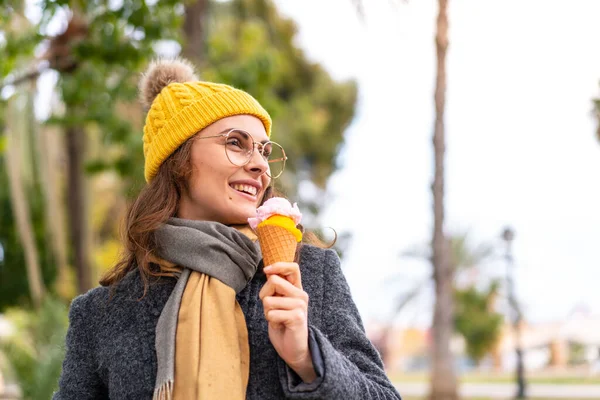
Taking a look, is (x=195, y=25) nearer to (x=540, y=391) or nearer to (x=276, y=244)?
(x=276, y=244)

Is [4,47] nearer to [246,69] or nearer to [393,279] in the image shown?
[246,69]

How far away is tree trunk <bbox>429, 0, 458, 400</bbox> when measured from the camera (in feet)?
38.8

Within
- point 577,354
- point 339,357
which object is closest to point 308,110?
point 577,354

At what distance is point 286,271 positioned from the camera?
1685mm

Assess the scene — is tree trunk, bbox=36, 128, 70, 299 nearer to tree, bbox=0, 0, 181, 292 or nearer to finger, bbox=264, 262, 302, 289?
tree, bbox=0, 0, 181, 292

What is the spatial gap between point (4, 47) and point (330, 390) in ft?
19.5

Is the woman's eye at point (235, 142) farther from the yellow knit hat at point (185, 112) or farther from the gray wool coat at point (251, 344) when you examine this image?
the gray wool coat at point (251, 344)

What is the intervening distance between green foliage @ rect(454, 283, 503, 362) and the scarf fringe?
1214 inches

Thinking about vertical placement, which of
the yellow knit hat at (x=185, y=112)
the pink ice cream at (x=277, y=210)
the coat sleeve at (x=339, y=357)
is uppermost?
the yellow knit hat at (x=185, y=112)

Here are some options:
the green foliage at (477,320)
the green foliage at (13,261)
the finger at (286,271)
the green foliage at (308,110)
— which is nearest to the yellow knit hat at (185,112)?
the finger at (286,271)

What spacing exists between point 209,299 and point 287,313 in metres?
0.34

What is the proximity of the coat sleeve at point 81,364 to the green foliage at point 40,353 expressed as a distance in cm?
440

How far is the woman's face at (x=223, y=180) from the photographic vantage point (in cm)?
209

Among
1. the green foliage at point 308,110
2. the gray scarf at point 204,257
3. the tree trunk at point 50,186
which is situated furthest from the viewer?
the green foliage at point 308,110
